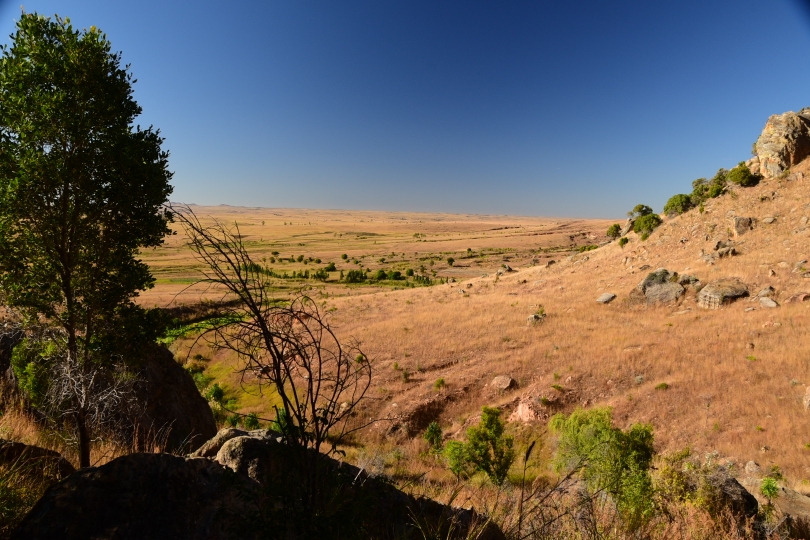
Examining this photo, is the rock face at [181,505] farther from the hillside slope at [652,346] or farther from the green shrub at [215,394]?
the green shrub at [215,394]

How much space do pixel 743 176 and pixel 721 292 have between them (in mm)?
17889

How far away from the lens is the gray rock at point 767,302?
23.4 meters

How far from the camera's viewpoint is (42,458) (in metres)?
5.32

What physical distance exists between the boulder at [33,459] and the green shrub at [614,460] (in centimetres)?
858

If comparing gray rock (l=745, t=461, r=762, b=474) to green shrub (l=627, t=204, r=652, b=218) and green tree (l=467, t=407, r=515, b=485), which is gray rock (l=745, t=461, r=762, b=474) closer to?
green tree (l=467, t=407, r=515, b=485)

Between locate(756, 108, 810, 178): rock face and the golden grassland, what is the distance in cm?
178

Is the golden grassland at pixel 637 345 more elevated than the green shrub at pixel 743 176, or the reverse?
the green shrub at pixel 743 176

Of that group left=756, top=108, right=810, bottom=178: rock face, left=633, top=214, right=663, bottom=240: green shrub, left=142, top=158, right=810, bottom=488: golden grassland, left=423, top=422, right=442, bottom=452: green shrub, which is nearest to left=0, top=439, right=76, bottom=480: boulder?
left=142, top=158, right=810, bottom=488: golden grassland

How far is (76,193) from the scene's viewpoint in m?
6.79

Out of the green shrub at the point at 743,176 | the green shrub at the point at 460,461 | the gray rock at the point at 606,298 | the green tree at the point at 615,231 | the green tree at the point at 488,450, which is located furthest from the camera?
the green tree at the point at 615,231

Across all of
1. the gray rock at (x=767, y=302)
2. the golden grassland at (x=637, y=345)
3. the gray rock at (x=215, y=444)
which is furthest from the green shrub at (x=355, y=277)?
the gray rock at (x=215, y=444)

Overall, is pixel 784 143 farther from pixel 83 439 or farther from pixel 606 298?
pixel 83 439

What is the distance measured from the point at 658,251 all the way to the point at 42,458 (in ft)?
143

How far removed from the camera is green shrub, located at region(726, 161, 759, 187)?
35.6 metres
